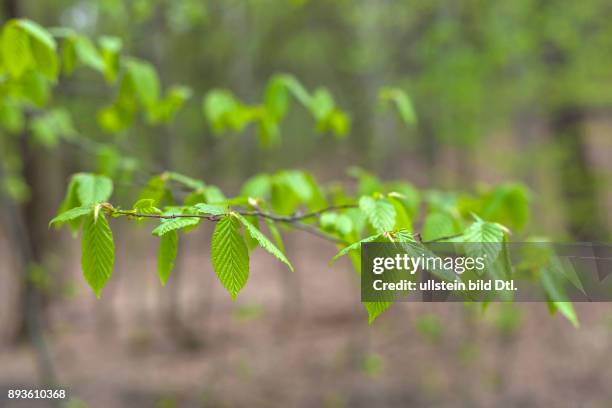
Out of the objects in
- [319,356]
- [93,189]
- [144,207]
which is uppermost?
[93,189]

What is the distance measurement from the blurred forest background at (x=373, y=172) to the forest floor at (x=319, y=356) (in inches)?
1.2

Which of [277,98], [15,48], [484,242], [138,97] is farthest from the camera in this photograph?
[138,97]

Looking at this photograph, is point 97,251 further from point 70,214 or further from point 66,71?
point 66,71

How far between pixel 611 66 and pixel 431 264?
546cm

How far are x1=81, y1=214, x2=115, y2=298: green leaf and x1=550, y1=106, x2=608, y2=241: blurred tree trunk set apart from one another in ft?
18.5

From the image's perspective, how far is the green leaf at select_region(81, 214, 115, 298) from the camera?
3.34 feet

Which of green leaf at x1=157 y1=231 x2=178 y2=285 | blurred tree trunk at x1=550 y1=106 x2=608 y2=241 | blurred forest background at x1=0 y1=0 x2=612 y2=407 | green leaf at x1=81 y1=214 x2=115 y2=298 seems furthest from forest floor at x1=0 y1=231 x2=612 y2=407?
green leaf at x1=81 y1=214 x2=115 y2=298

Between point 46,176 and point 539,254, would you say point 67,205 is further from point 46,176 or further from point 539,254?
point 46,176

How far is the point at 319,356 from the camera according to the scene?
264 inches

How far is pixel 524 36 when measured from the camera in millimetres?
5273

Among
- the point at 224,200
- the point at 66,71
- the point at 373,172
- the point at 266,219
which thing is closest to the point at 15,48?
the point at 66,71

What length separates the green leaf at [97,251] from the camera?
1.02 m

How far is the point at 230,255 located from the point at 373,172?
551cm

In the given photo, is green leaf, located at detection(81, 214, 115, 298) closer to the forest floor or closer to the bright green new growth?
the bright green new growth
